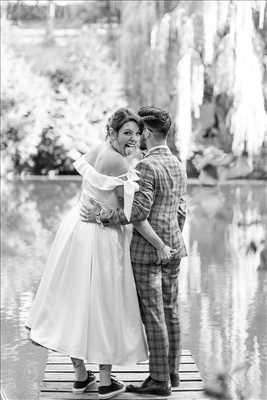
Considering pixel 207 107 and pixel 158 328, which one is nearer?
pixel 158 328

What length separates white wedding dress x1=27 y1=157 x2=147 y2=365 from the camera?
3098 mm

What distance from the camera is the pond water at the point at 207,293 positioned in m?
2.07

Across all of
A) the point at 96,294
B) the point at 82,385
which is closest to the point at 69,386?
the point at 82,385

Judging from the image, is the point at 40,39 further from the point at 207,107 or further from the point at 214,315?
the point at 214,315

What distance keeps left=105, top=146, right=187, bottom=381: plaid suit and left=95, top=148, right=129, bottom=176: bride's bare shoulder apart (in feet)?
0.20

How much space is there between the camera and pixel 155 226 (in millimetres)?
3162

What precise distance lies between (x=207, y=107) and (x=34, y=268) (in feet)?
37.0

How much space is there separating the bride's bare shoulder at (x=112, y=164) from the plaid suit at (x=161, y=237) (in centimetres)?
6

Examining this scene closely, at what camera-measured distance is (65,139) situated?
66.6 feet

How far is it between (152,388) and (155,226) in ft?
1.73

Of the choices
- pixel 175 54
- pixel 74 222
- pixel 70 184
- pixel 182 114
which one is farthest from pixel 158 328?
pixel 70 184

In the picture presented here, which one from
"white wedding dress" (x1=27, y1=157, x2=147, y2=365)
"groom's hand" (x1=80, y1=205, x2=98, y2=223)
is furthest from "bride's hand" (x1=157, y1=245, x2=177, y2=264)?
"groom's hand" (x1=80, y1=205, x2=98, y2=223)

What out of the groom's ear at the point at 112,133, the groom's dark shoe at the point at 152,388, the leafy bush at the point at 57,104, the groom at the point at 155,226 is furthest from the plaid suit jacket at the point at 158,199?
the leafy bush at the point at 57,104

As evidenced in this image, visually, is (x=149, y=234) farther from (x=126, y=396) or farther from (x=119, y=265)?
(x=126, y=396)
